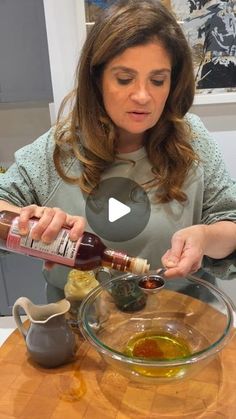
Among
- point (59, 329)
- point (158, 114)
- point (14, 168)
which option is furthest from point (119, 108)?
point (59, 329)

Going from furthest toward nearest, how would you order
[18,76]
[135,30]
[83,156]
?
[18,76] → [83,156] → [135,30]

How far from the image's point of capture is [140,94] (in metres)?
1.01

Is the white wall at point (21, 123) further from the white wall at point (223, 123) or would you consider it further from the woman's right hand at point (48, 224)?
the woman's right hand at point (48, 224)

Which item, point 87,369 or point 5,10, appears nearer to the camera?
point 87,369

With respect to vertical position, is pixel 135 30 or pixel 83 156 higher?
pixel 135 30

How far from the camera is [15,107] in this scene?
2.50 m

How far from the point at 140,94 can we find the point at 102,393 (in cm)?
65

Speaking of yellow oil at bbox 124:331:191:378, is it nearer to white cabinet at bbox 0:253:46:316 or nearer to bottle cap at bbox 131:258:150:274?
bottle cap at bbox 131:258:150:274

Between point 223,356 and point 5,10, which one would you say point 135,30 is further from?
point 5,10

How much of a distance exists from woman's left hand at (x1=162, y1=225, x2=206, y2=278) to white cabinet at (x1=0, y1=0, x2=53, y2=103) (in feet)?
A: 4.47

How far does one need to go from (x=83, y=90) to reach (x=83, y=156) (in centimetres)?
18

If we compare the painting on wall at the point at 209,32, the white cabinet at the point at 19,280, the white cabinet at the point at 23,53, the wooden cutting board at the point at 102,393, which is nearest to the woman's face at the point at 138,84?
the wooden cutting board at the point at 102,393

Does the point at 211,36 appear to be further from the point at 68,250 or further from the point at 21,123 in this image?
the point at 68,250
